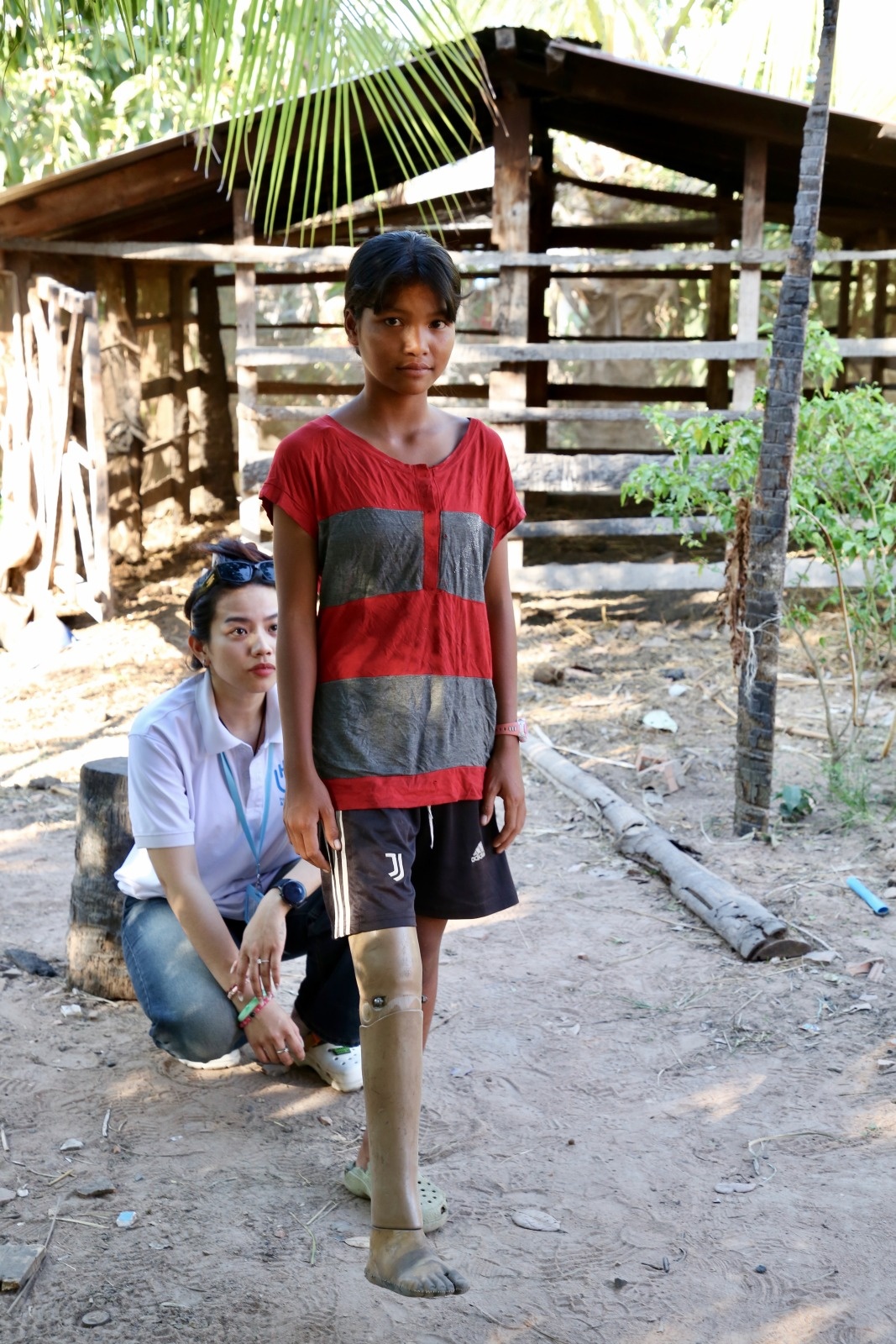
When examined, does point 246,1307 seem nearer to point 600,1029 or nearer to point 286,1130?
point 286,1130

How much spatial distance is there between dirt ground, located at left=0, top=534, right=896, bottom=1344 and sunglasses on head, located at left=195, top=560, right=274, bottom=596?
4.06ft

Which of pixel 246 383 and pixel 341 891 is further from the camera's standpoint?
pixel 246 383

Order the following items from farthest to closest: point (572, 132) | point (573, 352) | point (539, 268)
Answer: point (539, 268)
point (572, 132)
point (573, 352)

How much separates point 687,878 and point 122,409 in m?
7.76

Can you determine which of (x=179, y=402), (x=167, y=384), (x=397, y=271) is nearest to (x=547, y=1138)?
(x=397, y=271)

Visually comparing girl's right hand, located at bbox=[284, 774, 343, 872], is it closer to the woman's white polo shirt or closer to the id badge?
the woman's white polo shirt

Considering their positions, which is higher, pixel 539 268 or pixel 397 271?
pixel 539 268

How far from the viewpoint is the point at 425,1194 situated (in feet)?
8.28

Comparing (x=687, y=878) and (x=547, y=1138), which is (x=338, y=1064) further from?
(x=687, y=878)

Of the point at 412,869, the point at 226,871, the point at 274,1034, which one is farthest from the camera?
the point at 226,871

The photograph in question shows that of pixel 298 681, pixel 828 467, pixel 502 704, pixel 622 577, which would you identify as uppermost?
pixel 828 467

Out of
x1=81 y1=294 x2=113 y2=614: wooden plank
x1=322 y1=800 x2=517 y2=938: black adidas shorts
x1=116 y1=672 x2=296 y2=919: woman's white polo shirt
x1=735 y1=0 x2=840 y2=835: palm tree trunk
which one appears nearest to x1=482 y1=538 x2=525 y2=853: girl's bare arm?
x1=322 y1=800 x2=517 y2=938: black adidas shorts

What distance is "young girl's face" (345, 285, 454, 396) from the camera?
2.16 metres

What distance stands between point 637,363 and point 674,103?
12.0 m
